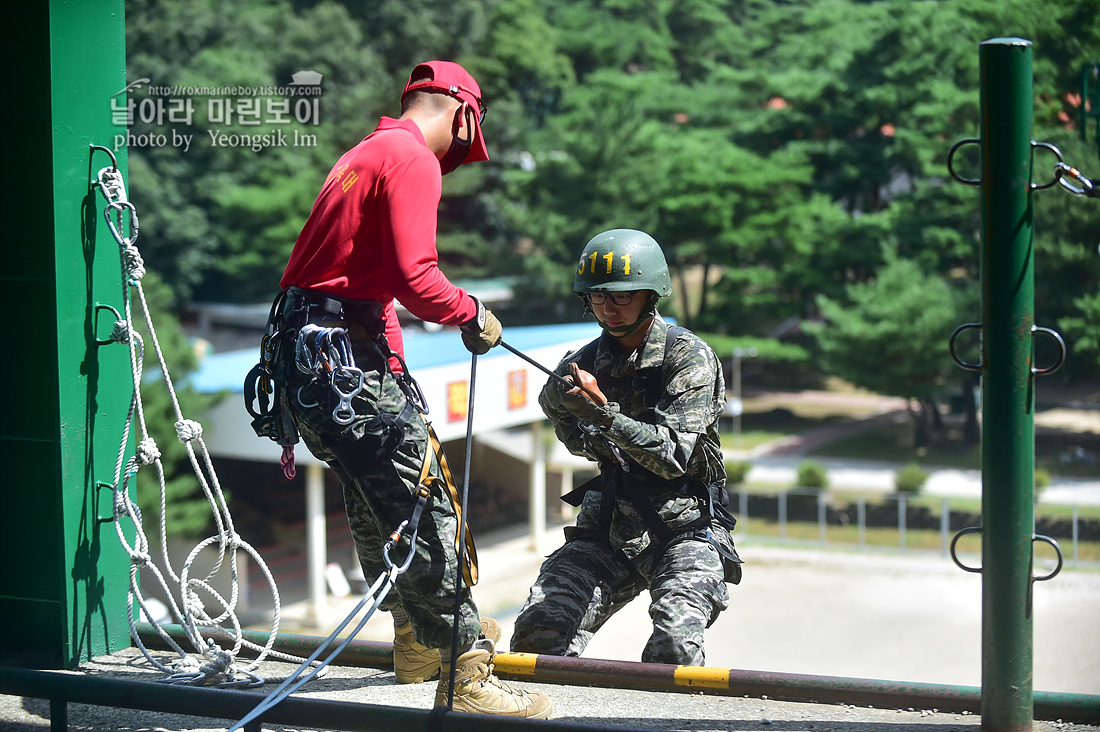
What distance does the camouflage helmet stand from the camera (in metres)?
4.00

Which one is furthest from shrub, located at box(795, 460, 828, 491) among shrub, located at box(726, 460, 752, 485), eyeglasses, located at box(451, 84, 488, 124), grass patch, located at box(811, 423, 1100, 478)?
eyeglasses, located at box(451, 84, 488, 124)

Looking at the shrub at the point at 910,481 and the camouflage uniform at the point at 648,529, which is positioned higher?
the camouflage uniform at the point at 648,529

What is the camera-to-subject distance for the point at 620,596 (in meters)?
4.19

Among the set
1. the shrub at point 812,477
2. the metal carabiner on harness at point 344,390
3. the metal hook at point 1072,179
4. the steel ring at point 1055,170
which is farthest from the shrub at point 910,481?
the metal carabiner on harness at point 344,390

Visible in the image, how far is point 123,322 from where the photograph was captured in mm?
3896

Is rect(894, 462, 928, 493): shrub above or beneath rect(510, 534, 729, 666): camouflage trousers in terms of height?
beneath

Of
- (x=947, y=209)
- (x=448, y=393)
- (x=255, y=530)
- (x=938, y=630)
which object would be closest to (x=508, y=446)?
(x=255, y=530)

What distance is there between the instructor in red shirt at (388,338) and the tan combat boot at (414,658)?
430mm

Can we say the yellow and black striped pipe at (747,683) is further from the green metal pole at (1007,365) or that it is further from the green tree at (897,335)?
the green tree at (897,335)

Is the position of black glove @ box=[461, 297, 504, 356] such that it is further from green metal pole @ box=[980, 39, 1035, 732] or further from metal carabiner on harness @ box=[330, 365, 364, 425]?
green metal pole @ box=[980, 39, 1035, 732]

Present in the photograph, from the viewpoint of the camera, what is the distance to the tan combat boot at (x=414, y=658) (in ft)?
12.5

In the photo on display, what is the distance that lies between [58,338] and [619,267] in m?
1.90

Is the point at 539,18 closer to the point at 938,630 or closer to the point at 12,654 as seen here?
the point at 938,630

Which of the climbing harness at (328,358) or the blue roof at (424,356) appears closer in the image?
the climbing harness at (328,358)
